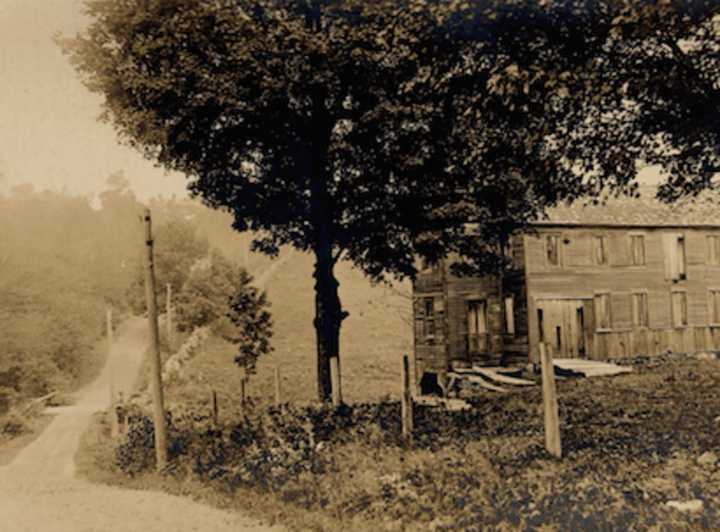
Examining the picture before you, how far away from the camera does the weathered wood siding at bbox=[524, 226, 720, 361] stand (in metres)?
33.4

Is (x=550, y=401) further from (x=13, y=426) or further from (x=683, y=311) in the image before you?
(x=13, y=426)

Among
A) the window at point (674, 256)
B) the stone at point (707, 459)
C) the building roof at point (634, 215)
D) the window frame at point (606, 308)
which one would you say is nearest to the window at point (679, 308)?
the window at point (674, 256)

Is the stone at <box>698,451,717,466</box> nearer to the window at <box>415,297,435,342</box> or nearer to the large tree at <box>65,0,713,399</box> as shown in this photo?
the large tree at <box>65,0,713,399</box>

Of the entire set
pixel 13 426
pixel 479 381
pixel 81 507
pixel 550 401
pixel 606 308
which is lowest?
pixel 13 426

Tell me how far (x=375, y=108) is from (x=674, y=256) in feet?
73.6

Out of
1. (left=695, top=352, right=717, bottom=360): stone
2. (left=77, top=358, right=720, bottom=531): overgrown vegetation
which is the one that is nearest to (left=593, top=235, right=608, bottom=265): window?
(left=695, top=352, right=717, bottom=360): stone

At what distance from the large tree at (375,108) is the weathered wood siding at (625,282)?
8900 mm

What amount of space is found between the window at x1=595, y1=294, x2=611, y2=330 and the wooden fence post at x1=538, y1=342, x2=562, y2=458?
23.7 meters

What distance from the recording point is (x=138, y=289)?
7919cm

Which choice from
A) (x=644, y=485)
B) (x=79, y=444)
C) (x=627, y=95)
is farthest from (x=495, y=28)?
(x=79, y=444)

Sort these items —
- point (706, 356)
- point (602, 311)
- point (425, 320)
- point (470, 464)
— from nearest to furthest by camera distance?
point (470, 464), point (706, 356), point (602, 311), point (425, 320)

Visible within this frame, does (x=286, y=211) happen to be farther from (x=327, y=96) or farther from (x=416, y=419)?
(x=416, y=419)

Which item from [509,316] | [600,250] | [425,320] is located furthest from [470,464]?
[425,320]

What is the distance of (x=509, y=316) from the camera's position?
3425 cm
